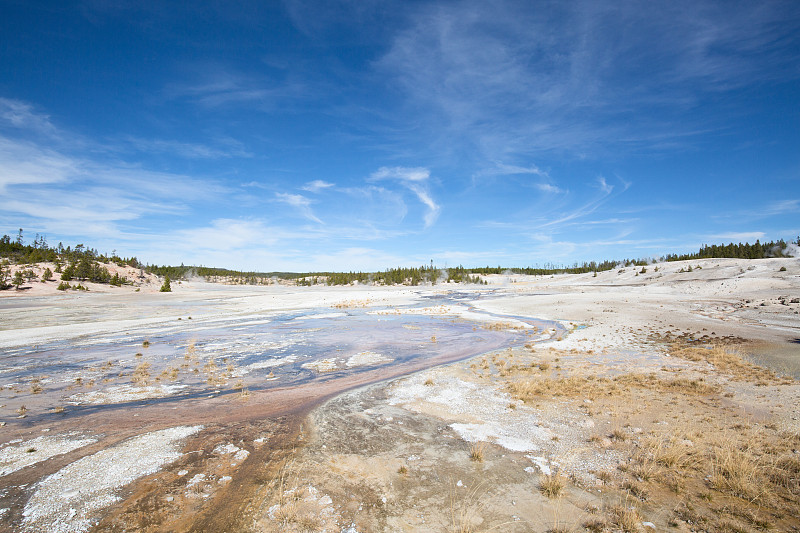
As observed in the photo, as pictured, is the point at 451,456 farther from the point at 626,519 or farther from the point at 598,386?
the point at 598,386

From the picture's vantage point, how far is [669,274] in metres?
62.4

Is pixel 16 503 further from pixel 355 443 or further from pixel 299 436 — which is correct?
pixel 355 443

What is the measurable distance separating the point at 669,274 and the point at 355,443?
7440cm

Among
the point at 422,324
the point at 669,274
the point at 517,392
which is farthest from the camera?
the point at 669,274

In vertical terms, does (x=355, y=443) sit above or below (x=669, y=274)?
below

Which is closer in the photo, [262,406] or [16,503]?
[16,503]

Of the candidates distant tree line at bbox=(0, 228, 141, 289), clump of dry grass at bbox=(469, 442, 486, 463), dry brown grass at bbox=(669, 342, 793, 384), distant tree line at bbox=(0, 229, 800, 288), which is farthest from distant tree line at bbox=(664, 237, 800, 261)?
distant tree line at bbox=(0, 228, 141, 289)

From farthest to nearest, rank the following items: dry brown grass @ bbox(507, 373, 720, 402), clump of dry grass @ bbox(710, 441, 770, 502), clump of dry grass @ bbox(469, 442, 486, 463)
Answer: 1. dry brown grass @ bbox(507, 373, 720, 402)
2. clump of dry grass @ bbox(469, 442, 486, 463)
3. clump of dry grass @ bbox(710, 441, 770, 502)

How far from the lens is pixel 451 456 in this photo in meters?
7.39

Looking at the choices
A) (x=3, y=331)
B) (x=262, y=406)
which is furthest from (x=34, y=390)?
(x=3, y=331)

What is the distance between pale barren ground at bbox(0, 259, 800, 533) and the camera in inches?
210

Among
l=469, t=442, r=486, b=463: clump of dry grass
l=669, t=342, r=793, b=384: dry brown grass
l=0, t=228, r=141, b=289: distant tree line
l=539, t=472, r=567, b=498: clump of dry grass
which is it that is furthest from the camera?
l=0, t=228, r=141, b=289: distant tree line

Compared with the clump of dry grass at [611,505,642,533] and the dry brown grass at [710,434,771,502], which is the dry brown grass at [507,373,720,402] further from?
the clump of dry grass at [611,505,642,533]

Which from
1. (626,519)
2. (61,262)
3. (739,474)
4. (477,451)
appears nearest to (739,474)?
(739,474)
